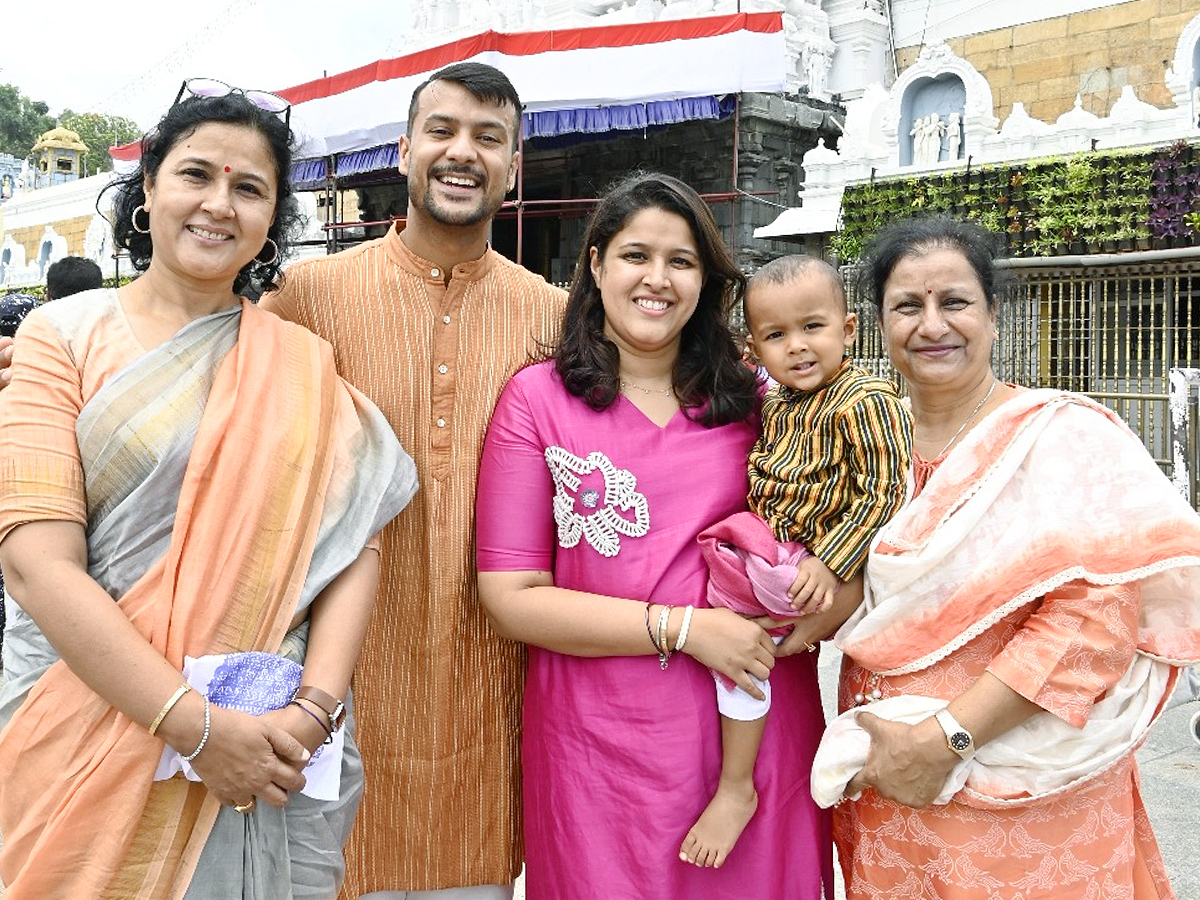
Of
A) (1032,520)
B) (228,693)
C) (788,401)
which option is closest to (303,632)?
(228,693)

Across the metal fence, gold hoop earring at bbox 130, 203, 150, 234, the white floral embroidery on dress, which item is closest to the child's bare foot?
A: the white floral embroidery on dress

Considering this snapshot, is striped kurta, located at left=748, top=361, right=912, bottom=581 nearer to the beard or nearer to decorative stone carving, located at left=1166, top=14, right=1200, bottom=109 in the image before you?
Result: the beard

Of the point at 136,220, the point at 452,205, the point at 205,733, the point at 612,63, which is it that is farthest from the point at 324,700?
the point at 612,63

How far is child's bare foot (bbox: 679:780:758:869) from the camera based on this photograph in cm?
191

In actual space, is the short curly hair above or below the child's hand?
above

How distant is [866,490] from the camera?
191 cm

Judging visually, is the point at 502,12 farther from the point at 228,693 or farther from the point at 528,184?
the point at 228,693

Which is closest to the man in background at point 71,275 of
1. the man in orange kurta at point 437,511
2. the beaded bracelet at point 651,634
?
the man in orange kurta at point 437,511

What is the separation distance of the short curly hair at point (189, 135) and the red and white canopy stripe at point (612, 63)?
8.24 meters

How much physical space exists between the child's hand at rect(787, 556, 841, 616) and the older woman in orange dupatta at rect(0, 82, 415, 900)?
79cm

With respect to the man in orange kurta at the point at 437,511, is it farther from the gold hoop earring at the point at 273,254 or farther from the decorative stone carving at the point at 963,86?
the decorative stone carving at the point at 963,86

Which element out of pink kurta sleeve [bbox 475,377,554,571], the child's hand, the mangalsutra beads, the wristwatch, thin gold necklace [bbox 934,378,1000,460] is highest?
thin gold necklace [bbox 934,378,1000,460]

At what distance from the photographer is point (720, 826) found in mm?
1911

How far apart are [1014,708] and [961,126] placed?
34.0 ft
